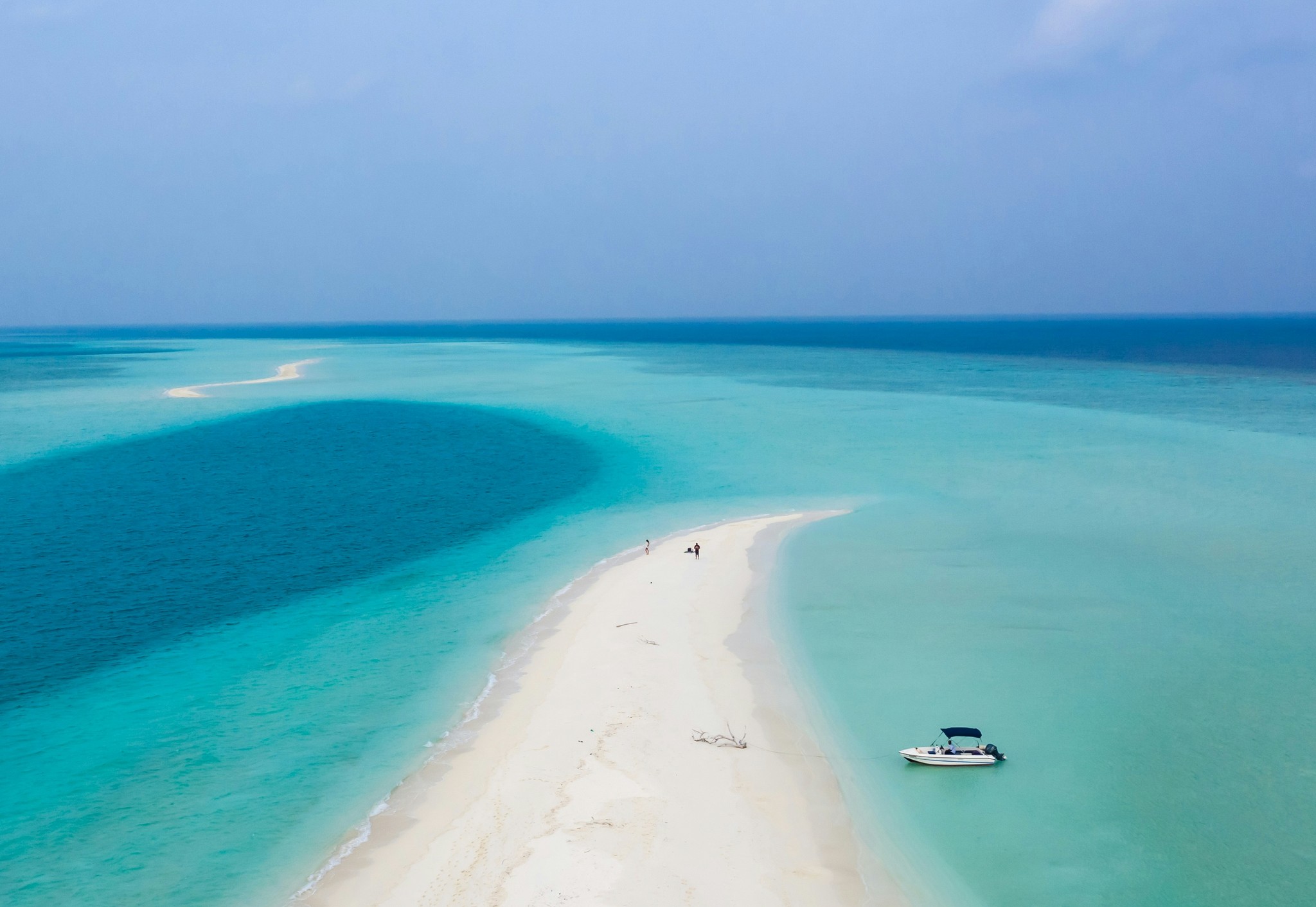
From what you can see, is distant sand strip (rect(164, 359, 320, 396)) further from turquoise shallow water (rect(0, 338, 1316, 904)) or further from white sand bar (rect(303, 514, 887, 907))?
white sand bar (rect(303, 514, 887, 907))

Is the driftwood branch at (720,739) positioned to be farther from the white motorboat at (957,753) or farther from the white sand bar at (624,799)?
the white motorboat at (957,753)

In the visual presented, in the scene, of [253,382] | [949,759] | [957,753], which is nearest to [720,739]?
[949,759]

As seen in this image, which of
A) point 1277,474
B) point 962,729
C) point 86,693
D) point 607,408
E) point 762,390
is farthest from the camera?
point 762,390

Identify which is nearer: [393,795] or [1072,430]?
[393,795]

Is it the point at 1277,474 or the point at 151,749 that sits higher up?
the point at 1277,474

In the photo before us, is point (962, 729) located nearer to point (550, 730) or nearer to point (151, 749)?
point (550, 730)

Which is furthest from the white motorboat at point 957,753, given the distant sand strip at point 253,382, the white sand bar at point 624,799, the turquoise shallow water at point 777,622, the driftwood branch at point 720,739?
the distant sand strip at point 253,382

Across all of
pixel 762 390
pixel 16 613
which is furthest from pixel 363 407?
pixel 16 613
